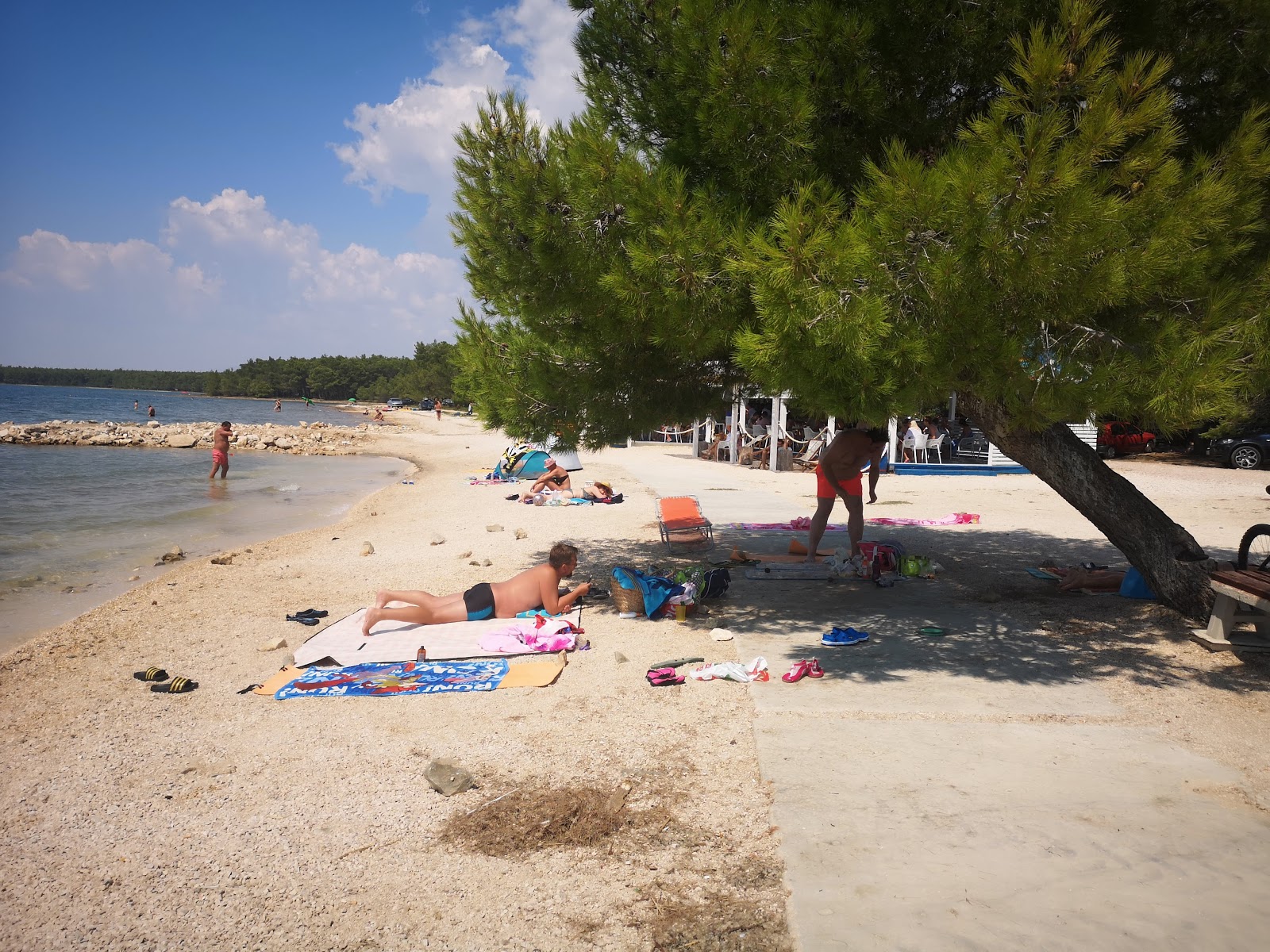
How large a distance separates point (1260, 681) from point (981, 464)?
15600 millimetres

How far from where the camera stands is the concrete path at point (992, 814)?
253cm

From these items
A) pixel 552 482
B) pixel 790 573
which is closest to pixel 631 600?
pixel 790 573

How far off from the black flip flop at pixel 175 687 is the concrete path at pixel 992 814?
377cm

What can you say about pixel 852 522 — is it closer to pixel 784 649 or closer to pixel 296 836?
pixel 784 649

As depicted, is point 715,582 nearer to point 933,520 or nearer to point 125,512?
point 933,520

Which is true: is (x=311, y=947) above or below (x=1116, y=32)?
below

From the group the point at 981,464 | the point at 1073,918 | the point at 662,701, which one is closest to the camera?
the point at 1073,918

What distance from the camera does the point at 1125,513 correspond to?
6020 mm

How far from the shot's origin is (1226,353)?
3.83m

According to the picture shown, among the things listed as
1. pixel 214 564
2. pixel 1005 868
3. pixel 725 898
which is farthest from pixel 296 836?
pixel 214 564

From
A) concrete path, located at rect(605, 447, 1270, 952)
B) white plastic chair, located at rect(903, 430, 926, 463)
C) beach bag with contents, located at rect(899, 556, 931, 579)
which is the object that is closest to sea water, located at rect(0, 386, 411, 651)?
concrete path, located at rect(605, 447, 1270, 952)

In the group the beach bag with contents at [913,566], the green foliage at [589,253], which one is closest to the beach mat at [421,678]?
the green foliage at [589,253]

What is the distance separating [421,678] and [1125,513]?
17.9ft

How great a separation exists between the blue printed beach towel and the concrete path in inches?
73.5
